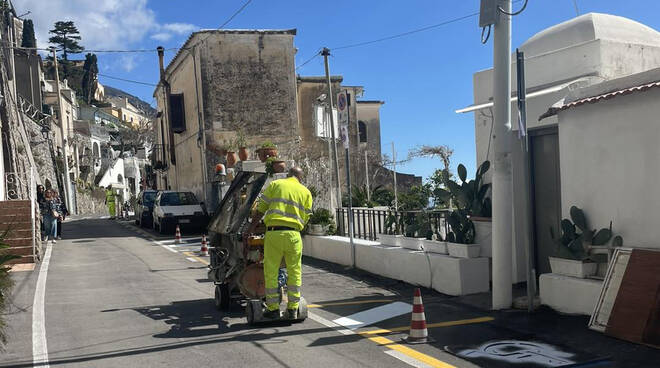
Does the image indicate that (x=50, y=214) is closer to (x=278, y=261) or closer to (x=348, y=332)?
(x=278, y=261)

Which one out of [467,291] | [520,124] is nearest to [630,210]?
[520,124]

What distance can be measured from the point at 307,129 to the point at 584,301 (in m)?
22.0

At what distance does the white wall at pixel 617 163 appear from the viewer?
21.5 feet

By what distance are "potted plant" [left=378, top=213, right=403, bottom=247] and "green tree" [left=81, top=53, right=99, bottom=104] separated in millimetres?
76875

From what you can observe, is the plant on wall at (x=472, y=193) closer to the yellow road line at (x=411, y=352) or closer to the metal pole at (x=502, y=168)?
the metal pole at (x=502, y=168)

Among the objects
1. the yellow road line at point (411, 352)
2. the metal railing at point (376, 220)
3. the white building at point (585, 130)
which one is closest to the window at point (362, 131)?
the metal railing at point (376, 220)

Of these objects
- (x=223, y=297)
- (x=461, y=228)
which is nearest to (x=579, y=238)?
(x=461, y=228)

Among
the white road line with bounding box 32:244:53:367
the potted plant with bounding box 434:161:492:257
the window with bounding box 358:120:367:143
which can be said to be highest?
the window with bounding box 358:120:367:143

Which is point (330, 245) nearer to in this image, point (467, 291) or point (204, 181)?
point (467, 291)

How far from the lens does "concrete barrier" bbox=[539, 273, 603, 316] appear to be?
22.5 ft

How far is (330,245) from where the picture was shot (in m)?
13.2

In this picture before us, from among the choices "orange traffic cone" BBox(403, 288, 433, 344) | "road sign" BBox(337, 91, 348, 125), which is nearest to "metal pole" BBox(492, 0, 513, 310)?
"orange traffic cone" BBox(403, 288, 433, 344)

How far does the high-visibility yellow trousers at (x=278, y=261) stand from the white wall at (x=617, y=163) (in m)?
3.71

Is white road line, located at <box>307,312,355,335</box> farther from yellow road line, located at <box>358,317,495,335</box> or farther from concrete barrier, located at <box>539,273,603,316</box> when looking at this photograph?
concrete barrier, located at <box>539,273,603,316</box>
